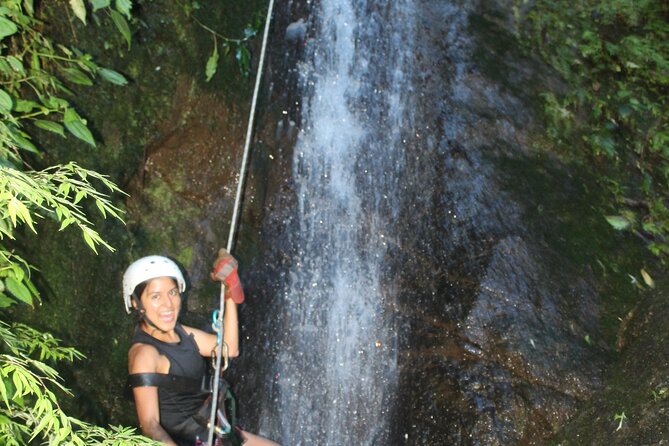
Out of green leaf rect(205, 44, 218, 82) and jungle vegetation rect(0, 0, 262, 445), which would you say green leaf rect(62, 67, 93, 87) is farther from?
green leaf rect(205, 44, 218, 82)

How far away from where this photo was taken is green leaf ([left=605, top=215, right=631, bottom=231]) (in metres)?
6.70

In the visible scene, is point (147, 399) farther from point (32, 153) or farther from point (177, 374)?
point (32, 153)

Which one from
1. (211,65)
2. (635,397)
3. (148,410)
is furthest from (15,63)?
(635,397)

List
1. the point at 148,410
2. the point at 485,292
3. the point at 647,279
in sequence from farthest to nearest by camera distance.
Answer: the point at 647,279
the point at 485,292
the point at 148,410

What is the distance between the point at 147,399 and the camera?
384cm

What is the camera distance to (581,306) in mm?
5941

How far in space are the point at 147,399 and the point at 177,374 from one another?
244 millimetres

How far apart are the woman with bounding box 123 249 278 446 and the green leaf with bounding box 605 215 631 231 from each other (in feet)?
13.3

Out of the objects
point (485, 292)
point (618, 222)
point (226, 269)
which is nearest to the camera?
point (226, 269)

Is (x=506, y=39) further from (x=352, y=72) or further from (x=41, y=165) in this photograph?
(x=41, y=165)

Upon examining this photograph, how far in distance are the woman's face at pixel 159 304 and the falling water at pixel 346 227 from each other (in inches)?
89.1

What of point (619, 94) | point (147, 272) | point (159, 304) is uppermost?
point (619, 94)

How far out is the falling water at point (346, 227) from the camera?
19.7 ft

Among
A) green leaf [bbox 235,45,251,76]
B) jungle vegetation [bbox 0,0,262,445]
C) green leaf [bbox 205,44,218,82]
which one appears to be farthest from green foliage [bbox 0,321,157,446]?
green leaf [bbox 235,45,251,76]
